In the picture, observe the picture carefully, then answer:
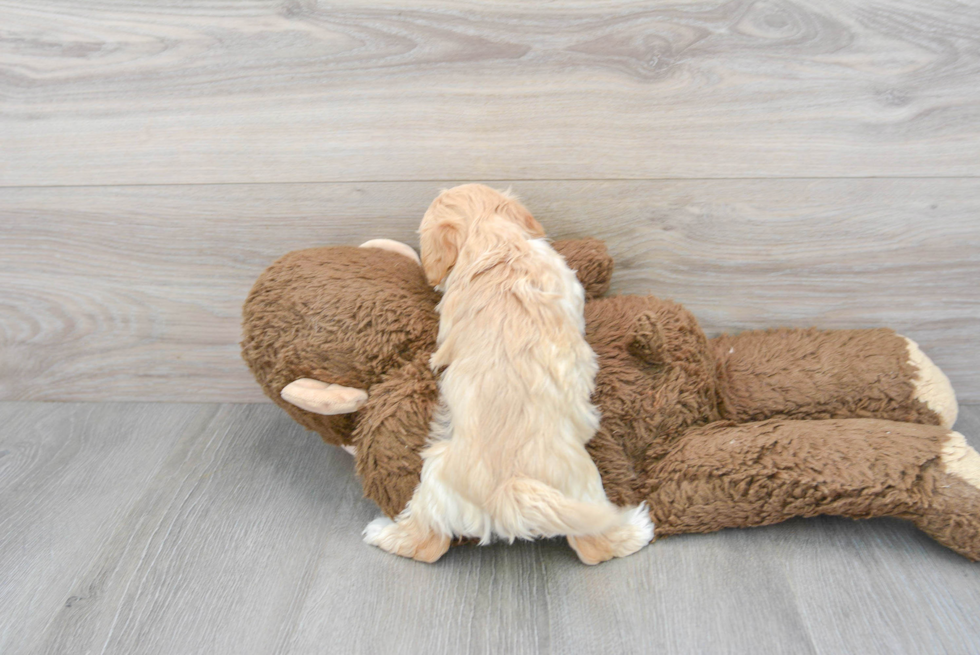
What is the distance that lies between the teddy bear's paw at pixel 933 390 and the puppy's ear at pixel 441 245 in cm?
60

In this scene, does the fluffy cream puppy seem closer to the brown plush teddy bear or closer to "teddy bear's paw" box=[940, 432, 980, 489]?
the brown plush teddy bear

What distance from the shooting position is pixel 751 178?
34.6 inches

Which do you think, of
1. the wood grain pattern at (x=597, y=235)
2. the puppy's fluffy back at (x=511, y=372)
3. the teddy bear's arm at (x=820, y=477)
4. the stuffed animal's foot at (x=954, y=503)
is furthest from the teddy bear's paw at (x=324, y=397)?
the stuffed animal's foot at (x=954, y=503)

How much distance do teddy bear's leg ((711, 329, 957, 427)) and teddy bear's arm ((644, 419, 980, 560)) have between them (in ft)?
0.14

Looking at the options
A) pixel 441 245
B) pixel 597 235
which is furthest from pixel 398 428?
pixel 597 235

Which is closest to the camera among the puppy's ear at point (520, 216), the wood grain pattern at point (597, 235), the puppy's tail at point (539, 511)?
the puppy's tail at point (539, 511)

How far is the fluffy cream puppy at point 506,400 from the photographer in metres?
0.70

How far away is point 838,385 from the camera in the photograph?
85 centimetres

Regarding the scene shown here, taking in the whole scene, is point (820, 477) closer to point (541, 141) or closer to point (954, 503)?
point (954, 503)

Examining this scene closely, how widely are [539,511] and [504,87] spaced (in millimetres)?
513

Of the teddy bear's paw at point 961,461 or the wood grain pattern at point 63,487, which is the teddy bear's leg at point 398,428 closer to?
the wood grain pattern at point 63,487

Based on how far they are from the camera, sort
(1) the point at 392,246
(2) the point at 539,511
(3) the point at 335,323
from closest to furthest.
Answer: (2) the point at 539,511
(3) the point at 335,323
(1) the point at 392,246

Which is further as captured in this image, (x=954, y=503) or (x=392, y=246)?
(x=392, y=246)

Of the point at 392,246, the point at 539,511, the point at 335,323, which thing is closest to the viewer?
the point at 539,511
